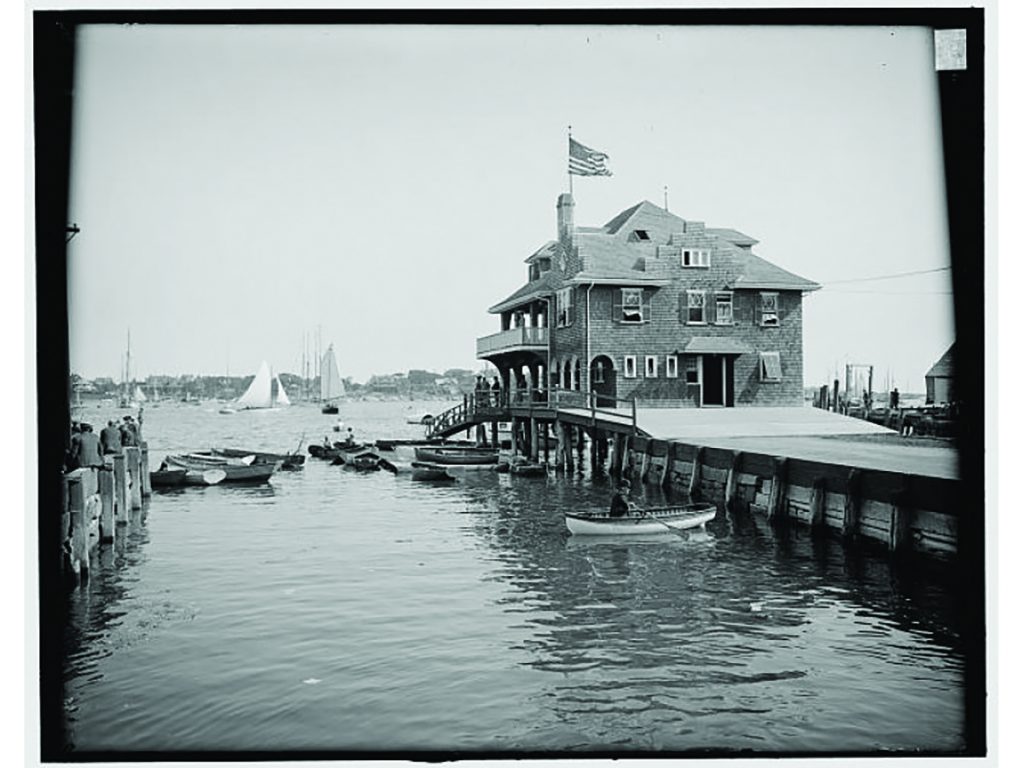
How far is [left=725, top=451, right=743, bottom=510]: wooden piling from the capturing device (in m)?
10.1

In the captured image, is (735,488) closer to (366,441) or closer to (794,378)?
(794,378)

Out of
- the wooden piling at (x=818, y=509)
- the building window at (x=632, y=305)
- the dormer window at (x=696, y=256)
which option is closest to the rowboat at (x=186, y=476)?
the building window at (x=632, y=305)

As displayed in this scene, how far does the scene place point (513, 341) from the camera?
8711 mm

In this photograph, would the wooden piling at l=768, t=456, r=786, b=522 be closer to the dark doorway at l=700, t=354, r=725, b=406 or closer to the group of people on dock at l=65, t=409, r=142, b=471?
the dark doorway at l=700, t=354, r=725, b=406

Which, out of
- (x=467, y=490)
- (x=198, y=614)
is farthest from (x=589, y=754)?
(x=467, y=490)

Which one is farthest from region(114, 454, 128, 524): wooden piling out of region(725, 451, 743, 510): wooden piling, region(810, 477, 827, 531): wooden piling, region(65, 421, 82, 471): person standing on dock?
region(810, 477, 827, 531): wooden piling

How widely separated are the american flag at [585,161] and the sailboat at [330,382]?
2291mm

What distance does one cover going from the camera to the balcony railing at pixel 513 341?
825cm

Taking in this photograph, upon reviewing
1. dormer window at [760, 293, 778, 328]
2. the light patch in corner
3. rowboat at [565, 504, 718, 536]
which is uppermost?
the light patch in corner

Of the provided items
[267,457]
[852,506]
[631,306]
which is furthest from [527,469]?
[852,506]

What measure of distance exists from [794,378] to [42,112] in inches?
235

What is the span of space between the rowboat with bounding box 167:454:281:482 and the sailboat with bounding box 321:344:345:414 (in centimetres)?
160

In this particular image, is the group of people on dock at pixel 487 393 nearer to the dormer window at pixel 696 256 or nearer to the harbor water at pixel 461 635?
the harbor water at pixel 461 635

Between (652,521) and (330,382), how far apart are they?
3.95 m
